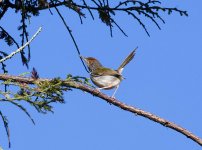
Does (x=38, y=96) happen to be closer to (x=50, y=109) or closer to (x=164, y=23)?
(x=50, y=109)

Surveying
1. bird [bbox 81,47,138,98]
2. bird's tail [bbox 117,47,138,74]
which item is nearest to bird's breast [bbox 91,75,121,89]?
bird [bbox 81,47,138,98]

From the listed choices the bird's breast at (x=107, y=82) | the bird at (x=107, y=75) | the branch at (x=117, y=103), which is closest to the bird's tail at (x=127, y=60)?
the bird at (x=107, y=75)

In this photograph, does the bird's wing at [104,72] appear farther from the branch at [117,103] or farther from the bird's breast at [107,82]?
the branch at [117,103]

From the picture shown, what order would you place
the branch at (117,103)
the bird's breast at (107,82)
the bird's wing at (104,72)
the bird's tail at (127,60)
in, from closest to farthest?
1. the branch at (117,103)
2. the bird's breast at (107,82)
3. the bird's wing at (104,72)
4. the bird's tail at (127,60)

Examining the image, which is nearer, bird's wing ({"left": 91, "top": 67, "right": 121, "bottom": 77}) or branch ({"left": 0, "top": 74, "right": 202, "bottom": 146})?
branch ({"left": 0, "top": 74, "right": 202, "bottom": 146})

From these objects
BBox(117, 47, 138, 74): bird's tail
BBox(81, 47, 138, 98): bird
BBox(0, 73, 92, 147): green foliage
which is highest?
BBox(117, 47, 138, 74): bird's tail

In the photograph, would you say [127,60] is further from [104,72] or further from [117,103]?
[117,103]

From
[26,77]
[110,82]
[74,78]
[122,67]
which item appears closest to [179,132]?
[74,78]

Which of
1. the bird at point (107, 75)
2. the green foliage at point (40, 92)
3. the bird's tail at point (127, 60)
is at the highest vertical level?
the bird's tail at point (127, 60)

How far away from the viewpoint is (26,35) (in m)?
6.52

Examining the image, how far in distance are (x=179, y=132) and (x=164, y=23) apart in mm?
2338

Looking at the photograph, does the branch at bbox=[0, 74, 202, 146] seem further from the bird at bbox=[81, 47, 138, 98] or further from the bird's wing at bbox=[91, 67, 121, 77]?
the bird's wing at bbox=[91, 67, 121, 77]

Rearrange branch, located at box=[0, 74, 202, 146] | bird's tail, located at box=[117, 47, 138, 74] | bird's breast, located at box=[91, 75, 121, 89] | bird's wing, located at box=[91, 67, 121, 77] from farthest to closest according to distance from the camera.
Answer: bird's tail, located at box=[117, 47, 138, 74] < bird's wing, located at box=[91, 67, 121, 77] < bird's breast, located at box=[91, 75, 121, 89] < branch, located at box=[0, 74, 202, 146]

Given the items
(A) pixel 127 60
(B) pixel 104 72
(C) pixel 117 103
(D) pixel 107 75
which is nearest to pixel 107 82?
(D) pixel 107 75
